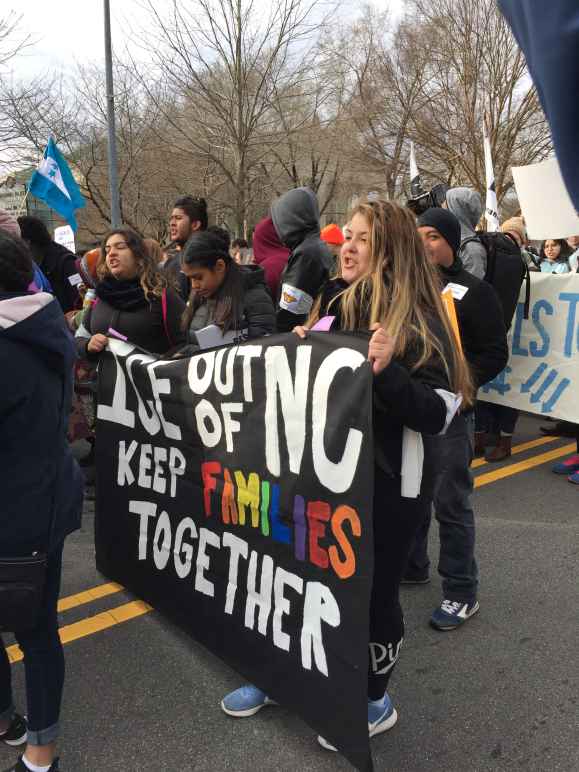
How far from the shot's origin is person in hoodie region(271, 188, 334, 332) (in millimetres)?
3740

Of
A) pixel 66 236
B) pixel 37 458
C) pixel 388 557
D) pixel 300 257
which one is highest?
pixel 66 236

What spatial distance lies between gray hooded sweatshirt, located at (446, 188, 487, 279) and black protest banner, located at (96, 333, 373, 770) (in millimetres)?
2759

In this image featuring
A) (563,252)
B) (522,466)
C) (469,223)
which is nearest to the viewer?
(469,223)

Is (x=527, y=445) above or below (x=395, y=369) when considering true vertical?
below

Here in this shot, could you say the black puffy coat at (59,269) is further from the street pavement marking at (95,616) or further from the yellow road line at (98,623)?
the yellow road line at (98,623)

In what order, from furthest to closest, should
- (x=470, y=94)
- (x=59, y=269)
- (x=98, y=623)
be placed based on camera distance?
(x=470, y=94)
(x=59, y=269)
(x=98, y=623)

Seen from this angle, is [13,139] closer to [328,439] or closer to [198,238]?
[198,238]

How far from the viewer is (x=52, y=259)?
5.74 meters

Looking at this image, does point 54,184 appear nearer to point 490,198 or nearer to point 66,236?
point 66,236

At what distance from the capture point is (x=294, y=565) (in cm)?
218

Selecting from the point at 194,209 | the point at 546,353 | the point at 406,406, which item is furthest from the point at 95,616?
the point at 546,353

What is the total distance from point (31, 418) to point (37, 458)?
123mm

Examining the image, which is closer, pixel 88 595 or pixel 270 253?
pixel 88 595

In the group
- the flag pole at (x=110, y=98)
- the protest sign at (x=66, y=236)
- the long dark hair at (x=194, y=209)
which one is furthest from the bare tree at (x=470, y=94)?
the long dark hair at (x=194, y=209)
